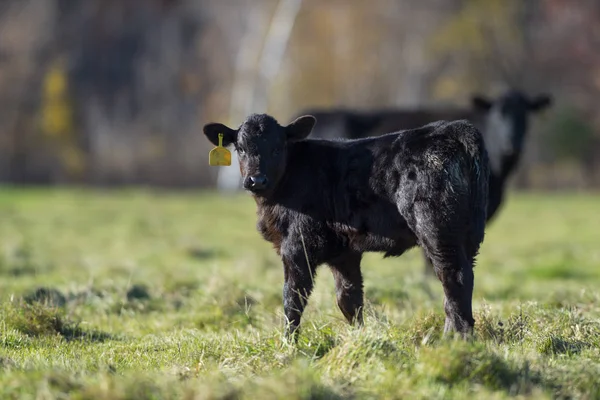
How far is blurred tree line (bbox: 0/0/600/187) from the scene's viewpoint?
38938 millimetres

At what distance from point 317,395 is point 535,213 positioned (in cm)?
2208

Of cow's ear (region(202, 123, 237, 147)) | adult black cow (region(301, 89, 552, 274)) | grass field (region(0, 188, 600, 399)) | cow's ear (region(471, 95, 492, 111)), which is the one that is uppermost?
cow's ear (region(471, 95, 492, 111))

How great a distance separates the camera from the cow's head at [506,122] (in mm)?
13961

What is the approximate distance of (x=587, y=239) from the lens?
1911 centimetres

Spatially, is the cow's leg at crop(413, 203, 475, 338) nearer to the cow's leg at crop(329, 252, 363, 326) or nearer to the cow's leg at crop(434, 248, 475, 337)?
the cow's leg at crop(434, 248, 475, 337)

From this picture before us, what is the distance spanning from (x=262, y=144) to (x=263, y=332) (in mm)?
1591

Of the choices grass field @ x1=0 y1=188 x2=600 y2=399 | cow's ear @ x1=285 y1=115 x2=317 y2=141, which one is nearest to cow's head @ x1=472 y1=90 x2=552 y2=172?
grass field @ x1=0 y1=188 x2=600 y2=399

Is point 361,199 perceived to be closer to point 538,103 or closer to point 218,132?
point 218,132

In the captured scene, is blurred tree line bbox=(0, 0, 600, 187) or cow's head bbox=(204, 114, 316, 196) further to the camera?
blurred tree line bbox=(0, 0, 600, 187)

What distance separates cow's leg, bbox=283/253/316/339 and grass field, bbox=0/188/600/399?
218 mm

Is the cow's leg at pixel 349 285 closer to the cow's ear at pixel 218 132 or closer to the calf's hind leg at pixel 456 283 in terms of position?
the calf's hind leg at pixel 456 283

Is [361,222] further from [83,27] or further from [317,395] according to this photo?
[83,27]

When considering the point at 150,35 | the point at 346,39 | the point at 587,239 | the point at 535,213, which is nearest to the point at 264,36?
the point at 346,39

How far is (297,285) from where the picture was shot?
6.99 meters
